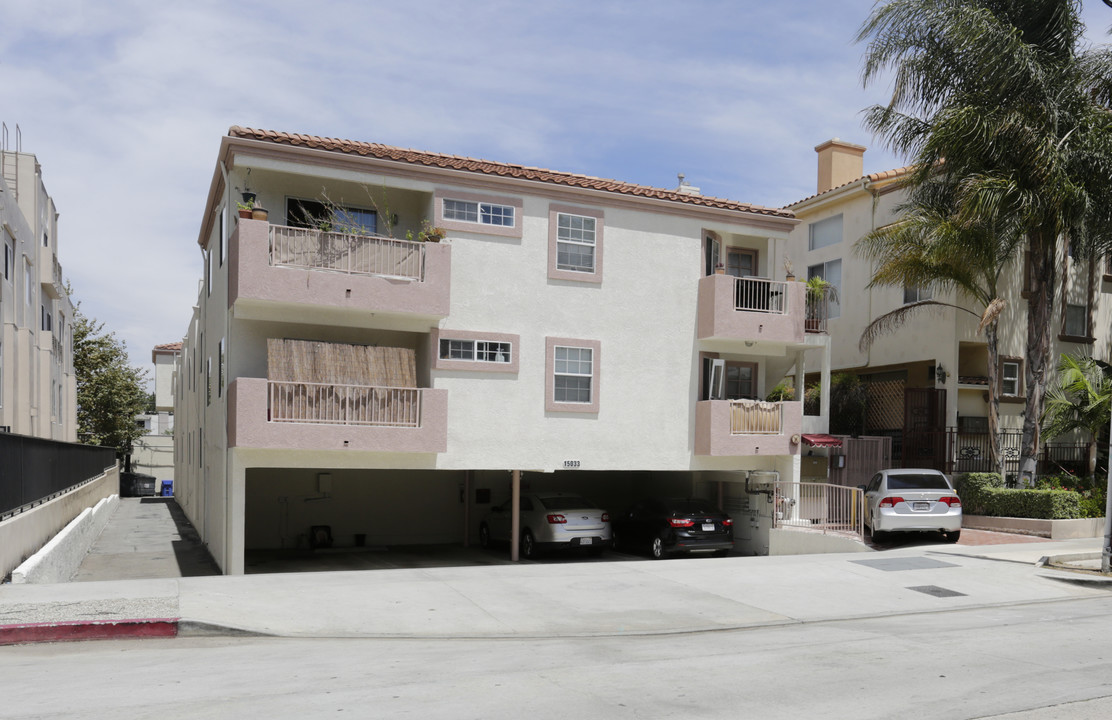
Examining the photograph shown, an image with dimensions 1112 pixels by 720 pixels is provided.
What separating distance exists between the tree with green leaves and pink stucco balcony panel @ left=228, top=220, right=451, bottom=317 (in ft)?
126

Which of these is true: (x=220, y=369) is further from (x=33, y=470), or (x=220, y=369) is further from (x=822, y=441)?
(x=822, y=441)

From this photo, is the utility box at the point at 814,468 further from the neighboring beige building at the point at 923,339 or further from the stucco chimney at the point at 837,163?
the stucco chimney at the point at 837,163

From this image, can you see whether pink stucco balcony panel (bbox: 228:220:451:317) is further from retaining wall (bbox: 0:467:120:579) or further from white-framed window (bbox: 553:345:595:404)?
retaining wall (bbox: 0:467:120:579)

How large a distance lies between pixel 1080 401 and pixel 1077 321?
439 cm

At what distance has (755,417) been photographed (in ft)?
72.3

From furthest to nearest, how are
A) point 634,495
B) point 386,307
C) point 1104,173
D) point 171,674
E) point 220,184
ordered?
point 634,495 < point 1104,173 < point 220,184 < point 386,307 < point 171,674

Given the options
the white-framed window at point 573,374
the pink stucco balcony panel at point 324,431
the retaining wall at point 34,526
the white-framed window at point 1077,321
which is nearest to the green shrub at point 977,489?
the white-framed window at point 1077,321

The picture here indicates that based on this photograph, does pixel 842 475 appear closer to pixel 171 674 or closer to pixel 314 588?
pixel 314 588

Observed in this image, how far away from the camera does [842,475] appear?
2388 cm

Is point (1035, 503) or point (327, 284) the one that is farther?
point (1035, 503)

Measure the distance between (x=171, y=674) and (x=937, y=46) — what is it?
2178 centimetres

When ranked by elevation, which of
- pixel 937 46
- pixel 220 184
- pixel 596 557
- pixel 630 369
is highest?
pixel 937 46

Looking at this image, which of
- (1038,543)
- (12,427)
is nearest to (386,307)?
(1038,543)

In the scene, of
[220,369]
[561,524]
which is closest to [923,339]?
[561,524]
